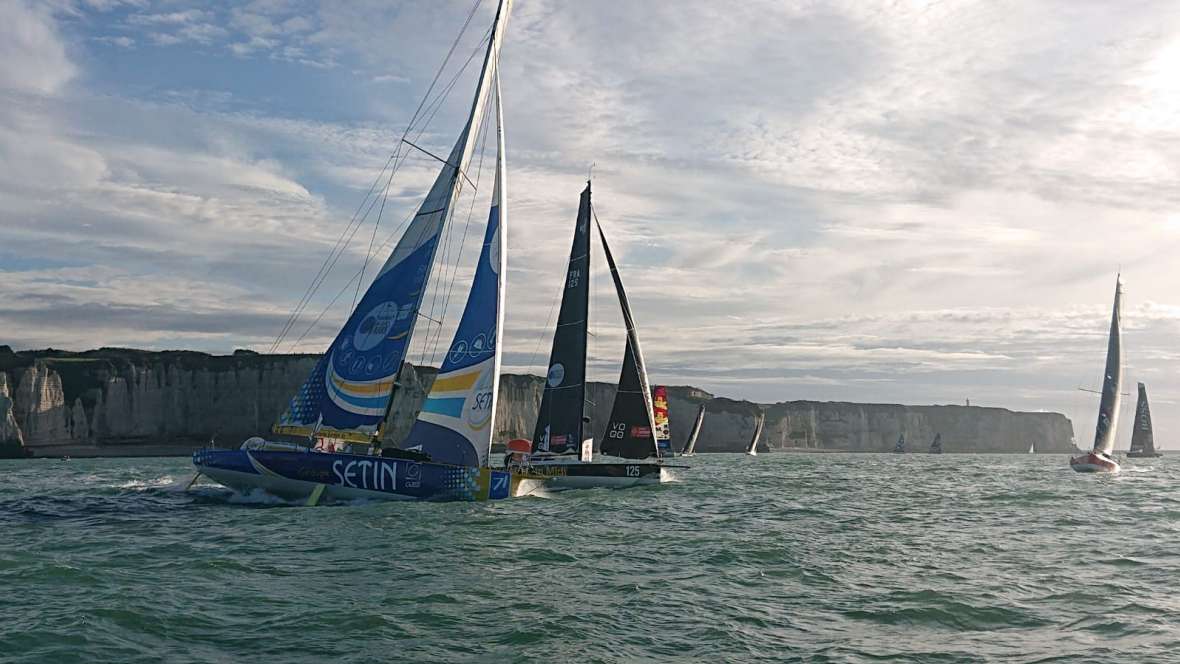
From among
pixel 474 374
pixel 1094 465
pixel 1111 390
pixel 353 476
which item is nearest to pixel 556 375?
pixel 474 374

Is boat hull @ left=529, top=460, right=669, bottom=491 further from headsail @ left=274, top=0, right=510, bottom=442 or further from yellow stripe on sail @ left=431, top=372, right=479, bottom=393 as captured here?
headsail @ left=274, top=0, right=510, bottom=442

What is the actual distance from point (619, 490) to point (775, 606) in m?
18.9

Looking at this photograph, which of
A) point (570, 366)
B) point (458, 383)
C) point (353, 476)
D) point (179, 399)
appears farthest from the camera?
point (179, 399)

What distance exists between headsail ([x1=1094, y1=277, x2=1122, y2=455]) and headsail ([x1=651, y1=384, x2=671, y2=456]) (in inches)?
1358

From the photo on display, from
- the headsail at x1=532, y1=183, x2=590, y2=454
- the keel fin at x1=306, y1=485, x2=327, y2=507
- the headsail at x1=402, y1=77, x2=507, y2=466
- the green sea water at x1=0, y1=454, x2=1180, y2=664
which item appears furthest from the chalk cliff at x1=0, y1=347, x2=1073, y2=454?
the green sea water at x1=0, y1=454, x2=1180, y2=664

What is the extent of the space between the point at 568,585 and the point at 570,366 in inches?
734

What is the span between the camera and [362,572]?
13.0 metres

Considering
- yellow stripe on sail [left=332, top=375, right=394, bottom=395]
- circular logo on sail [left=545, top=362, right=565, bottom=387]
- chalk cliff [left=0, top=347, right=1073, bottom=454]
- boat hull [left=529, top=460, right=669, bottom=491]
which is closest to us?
yellow stripe on sail [left=332, top=375, right=394, bottom=395]

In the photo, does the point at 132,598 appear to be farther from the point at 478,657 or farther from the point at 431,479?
the point at 431,479

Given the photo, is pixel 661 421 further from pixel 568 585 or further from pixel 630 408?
pixel 568 585

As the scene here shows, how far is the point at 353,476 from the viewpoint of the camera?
21625 mm

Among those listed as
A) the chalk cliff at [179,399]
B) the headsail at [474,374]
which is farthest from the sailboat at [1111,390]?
the headsail at [474,374]

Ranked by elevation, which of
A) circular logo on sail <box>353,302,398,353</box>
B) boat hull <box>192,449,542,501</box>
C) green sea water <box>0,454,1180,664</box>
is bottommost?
green sea water <box>0,454,1180,664</box>

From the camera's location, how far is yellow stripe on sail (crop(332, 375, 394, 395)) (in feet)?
74.5
